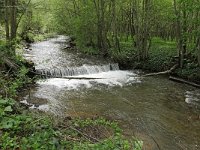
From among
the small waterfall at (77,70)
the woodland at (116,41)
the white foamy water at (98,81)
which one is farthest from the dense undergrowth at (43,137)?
the small waterfall at (77,70)

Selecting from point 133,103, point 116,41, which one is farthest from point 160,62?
point 133,103

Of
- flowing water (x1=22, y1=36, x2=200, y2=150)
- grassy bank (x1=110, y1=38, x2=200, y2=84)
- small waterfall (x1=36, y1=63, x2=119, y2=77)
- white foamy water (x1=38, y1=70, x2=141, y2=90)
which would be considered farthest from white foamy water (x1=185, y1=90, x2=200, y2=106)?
small waterfall (x1=36, y1=63, x2=119, y2=77)

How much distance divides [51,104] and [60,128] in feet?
21.8

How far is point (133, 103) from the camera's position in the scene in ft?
43.8

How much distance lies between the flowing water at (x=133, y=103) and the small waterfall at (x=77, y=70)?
73 mm

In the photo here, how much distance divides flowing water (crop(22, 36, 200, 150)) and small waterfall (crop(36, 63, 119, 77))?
0.07 meters

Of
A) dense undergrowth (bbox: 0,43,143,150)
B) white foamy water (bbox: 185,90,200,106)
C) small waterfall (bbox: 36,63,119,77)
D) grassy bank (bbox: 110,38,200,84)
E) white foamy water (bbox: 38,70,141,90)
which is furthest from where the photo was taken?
small waterfall (bbox: 36,63,119,77)

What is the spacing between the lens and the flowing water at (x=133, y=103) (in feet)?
31.8

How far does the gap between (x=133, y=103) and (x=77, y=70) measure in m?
7.70

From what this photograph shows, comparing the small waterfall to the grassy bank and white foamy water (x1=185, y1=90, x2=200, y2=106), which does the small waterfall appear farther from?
white foamy water (x1=185, y1=90, x2=200, y2=106)

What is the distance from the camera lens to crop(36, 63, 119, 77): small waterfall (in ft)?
61.3

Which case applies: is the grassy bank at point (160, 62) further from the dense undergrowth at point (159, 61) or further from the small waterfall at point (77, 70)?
the small waterfall at point (77, 70)

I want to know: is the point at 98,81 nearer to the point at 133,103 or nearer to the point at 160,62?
the point at 133,103

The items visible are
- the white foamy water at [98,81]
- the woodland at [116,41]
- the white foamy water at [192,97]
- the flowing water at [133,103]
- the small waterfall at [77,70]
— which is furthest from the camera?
the small waterfall at [77,70]
